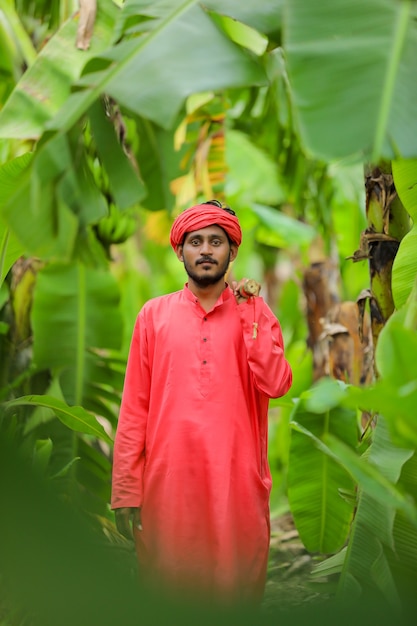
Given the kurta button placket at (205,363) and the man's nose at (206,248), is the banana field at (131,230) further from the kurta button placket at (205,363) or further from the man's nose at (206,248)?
the kurta button placket at (205,363)

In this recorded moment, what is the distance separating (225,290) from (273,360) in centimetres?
24

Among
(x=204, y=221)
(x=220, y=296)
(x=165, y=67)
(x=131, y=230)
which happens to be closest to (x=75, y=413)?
(x=220, y=296)

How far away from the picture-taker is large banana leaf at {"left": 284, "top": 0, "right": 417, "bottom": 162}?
141 cm

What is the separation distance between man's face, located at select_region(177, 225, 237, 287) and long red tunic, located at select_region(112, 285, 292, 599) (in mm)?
85

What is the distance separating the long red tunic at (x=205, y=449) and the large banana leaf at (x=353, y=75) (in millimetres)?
544

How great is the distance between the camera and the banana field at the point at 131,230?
1.29m

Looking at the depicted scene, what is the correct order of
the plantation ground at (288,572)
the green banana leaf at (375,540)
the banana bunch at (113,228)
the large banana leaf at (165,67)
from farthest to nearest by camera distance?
the banana bunch at (113,228) < the plantation ground at (288,572) < the green banana leaf at (375,540) < the large banana leaf at (165,67)

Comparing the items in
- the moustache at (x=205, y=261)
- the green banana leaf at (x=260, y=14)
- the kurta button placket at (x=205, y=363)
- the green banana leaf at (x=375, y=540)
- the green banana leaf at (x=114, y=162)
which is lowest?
the green banana leaf at (x=375, y=540)

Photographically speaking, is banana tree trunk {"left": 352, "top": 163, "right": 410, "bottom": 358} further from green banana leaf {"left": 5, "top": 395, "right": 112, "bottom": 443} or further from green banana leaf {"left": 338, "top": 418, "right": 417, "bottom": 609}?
green banana leaf {"left": 5, "top": 395, "right": 112, "bottom": 443}

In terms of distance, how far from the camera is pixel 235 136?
438cm

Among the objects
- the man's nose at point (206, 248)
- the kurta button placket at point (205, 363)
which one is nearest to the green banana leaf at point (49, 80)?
the man's nose at point (206, 248)

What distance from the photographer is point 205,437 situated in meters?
1.81

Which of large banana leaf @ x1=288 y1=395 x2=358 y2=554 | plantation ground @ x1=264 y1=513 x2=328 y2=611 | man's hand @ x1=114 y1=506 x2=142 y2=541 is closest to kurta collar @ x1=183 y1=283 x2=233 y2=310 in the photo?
man's hand @ x1=114 y1=506 x2=142 y2=541

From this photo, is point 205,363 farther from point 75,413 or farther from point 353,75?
point 353,75
